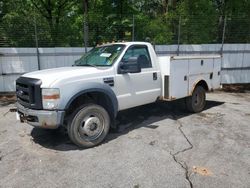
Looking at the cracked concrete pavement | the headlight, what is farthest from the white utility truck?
the cracked concrete pavement

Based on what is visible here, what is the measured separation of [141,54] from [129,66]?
31.2 inches

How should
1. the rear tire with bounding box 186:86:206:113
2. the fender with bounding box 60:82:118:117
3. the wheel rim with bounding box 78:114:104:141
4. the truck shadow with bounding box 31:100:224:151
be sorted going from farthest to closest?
the rear tire with bounding box 186:86:206:113 < the truck shadow with bounding box 31:100:224:151 < the wheel rim with bounding box 78:114:104:141 < the fender with bounding box 60:82:118:117

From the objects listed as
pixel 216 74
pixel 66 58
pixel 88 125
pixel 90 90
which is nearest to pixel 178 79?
pixel 216 74

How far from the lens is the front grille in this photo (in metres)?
4.60

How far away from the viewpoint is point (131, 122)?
6.72m

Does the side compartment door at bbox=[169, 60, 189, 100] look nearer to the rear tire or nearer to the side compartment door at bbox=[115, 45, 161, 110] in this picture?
the side compartment door at bbox=[115, 45, 161, 110]

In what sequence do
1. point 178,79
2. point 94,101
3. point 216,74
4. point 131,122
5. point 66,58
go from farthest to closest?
point 66,58
point 216,74
point 131,122
point 178,79
point 94,101

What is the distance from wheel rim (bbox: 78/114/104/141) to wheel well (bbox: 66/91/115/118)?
32cm

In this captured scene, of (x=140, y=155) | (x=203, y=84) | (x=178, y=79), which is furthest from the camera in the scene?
(x=203, y=84)

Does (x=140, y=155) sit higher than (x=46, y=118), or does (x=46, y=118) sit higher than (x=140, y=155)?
(x=46, y=118)

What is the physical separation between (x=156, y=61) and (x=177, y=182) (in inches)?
130

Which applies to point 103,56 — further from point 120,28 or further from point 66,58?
point 120,28

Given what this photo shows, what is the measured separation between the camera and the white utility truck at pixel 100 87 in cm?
461

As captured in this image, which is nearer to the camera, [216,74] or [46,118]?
[46,118]
